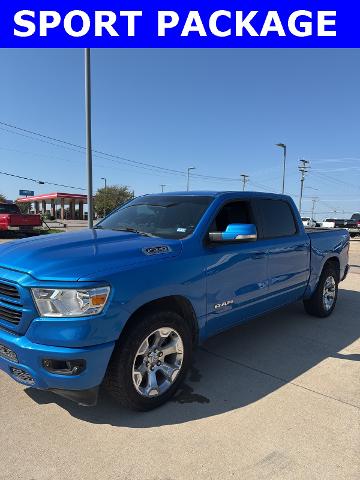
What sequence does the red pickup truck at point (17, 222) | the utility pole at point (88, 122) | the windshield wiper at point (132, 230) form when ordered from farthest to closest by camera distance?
the red pickup truck at point (17, 222)
the utility pole at point (88, 122)
the windshield wiper at point (132, 230)

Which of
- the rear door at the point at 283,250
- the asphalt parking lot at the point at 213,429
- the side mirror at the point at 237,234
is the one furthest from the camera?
the rear door at the point at 283,250

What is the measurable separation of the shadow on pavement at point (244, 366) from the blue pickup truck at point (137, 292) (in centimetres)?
19

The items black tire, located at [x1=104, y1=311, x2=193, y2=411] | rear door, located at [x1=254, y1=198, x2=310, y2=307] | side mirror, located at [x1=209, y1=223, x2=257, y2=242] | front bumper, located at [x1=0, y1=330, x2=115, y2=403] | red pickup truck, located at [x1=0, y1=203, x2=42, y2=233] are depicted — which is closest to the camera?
front bumper, located at [x1=0, y1=330, x2=115, y2=403]

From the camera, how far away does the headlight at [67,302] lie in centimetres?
265

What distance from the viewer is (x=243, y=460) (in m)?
2.55

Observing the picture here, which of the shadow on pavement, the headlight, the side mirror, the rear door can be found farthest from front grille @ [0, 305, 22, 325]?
the rear door

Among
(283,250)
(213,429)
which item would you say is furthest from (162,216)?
(213,429)

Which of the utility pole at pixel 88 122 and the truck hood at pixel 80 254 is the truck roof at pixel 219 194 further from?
the utility pole at pixel 88 122

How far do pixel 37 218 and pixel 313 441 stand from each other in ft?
66.3

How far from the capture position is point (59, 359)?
8.63 ft

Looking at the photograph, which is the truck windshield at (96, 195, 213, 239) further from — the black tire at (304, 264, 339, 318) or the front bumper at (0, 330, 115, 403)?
the black tire at (304, 264, 339, 318)

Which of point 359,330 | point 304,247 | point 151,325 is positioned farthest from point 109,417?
point 359,330

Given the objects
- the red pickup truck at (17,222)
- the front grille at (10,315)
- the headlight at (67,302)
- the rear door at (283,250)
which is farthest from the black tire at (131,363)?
the red pickup truck at (17,222)

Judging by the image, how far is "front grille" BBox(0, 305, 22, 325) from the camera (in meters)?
2.77
